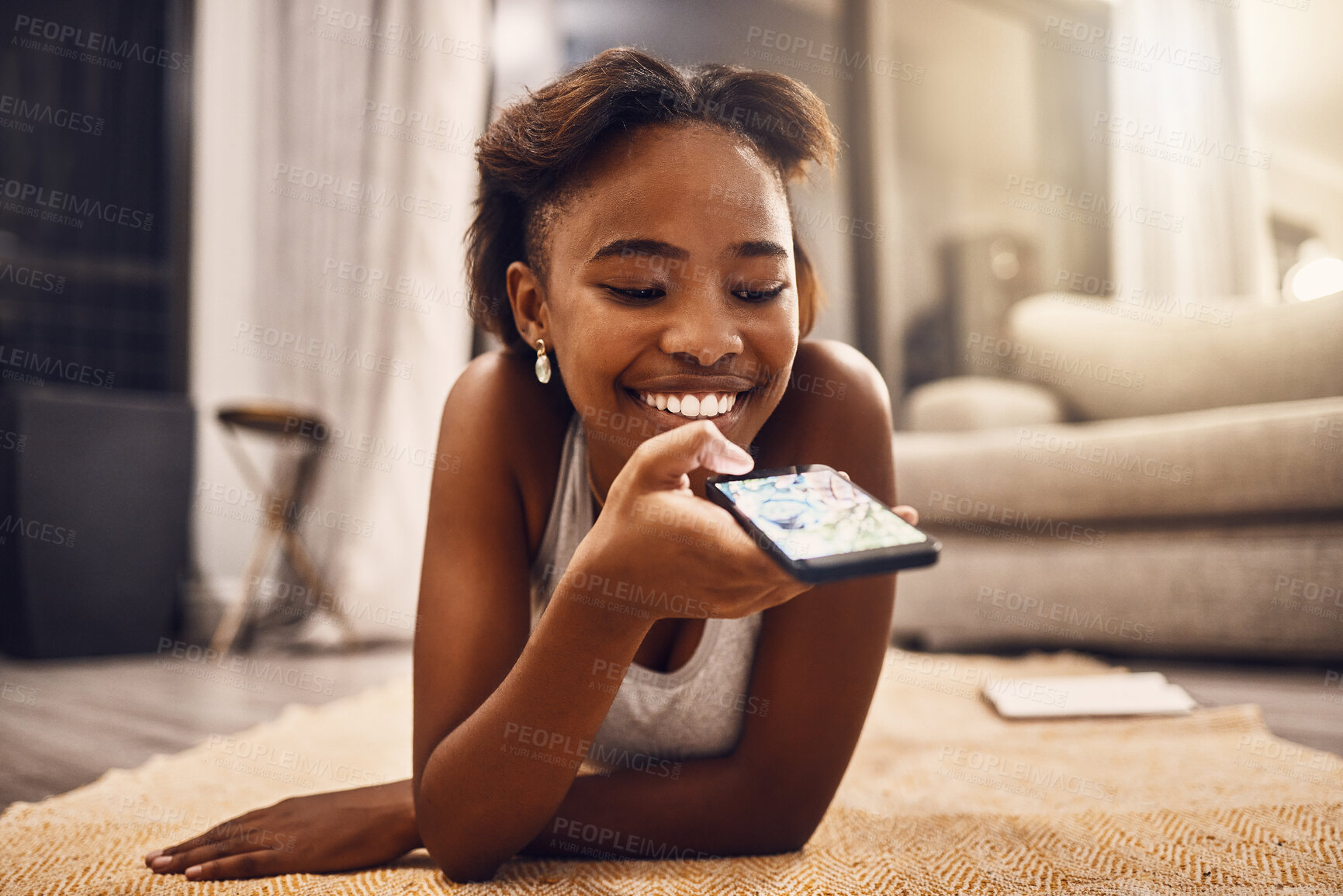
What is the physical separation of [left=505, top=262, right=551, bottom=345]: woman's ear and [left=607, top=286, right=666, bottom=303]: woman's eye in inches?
5.1

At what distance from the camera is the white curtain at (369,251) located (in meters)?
2.78

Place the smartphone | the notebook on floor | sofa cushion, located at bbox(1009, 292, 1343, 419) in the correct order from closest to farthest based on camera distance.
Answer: the smartphone
the notebook on floor
sofa cushion, located at bbox(1009, 292, 1343, 419)

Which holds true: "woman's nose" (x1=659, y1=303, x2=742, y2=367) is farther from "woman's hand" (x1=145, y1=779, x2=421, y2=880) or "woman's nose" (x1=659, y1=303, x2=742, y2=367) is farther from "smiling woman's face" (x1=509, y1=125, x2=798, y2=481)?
"woman's hand" (x1=145, y1=779, x2=421, y2=880)

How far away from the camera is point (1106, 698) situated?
1.51 m

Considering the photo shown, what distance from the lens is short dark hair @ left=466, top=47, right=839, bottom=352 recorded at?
2.52 feet

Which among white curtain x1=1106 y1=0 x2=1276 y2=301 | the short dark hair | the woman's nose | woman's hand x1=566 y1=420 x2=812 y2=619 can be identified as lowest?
woman's hand x1=566 y1=420 x2=812 y2=619

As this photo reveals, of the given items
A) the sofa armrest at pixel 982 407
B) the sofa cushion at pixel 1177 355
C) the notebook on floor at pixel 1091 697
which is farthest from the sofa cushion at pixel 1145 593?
the sofa cushion at pixel 1177 355

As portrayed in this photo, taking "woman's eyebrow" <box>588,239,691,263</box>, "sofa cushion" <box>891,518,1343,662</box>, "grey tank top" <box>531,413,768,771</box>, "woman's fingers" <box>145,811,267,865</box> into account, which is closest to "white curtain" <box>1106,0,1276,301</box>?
"sofa cushion" <box>891,518,1343,662</box>

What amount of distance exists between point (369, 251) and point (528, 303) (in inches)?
90.0

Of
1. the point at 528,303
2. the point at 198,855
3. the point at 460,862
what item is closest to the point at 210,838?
the point at 198,855

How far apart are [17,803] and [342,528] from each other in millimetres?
1848

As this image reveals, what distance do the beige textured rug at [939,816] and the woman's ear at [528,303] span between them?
514 mm

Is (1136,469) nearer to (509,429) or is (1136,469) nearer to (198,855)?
(509,429)

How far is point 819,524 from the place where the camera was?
0.55 m
